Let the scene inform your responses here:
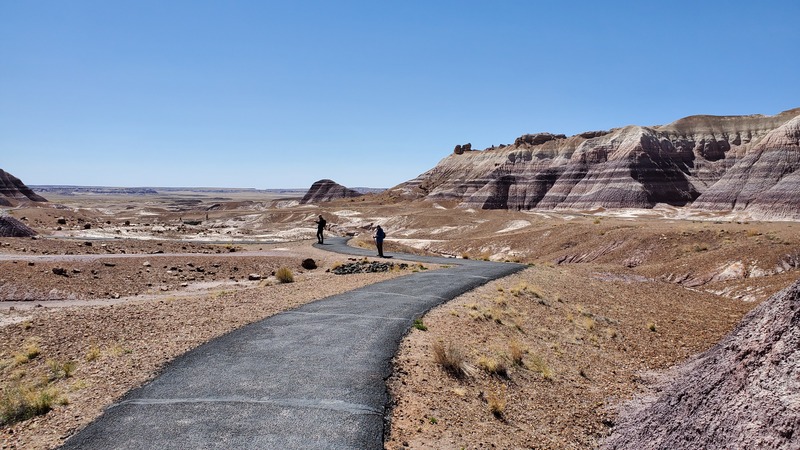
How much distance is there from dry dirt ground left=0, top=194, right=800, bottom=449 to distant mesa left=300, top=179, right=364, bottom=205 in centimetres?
11153

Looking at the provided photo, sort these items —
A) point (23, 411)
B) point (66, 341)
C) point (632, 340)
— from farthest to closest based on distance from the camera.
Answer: point (632, 340) → point (66, 341) → point (23, 411)

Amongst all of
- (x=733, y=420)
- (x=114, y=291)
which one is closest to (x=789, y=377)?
(x=733, y=420)

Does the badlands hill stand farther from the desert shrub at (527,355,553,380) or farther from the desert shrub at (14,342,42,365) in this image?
the desert shrub at (14,342,42,365)

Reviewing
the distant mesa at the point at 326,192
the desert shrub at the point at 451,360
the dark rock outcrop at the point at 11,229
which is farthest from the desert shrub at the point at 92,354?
the distant mesa at the point at 326,192

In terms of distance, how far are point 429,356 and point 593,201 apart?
79209mm

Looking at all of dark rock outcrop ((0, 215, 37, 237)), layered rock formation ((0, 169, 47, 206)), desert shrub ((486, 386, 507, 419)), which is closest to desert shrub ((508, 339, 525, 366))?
desert shrub ((486, 386, 507, 419))

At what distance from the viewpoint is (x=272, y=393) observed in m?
7.72

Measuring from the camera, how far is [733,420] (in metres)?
5.98

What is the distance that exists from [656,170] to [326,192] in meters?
94.7

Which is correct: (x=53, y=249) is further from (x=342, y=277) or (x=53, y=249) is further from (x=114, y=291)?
(x=342, y=277)

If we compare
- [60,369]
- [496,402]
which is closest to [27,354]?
[60,369]

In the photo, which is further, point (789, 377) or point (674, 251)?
point (674, 251)

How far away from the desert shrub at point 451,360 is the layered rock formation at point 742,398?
9.25 feet

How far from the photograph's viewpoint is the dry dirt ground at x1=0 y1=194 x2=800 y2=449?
8070mm
